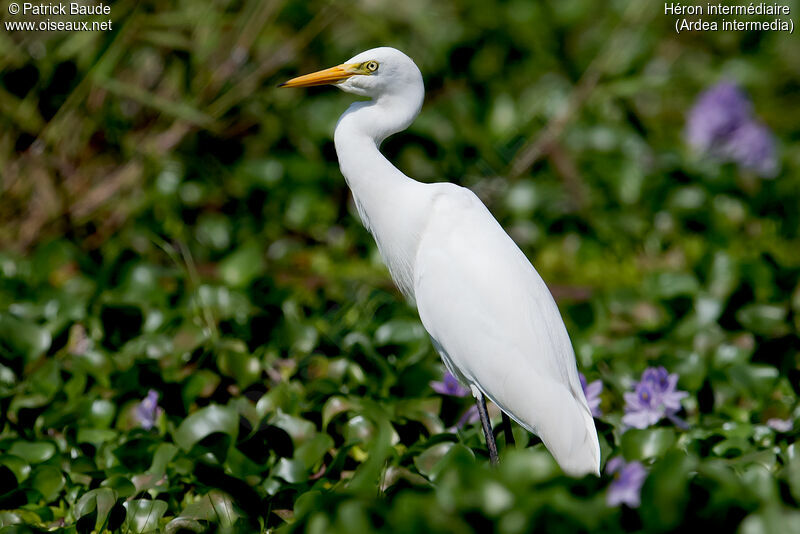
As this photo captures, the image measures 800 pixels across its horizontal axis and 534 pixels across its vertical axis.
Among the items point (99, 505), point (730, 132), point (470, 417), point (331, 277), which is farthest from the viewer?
point (730, 132)

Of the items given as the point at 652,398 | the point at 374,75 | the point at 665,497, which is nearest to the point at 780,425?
the point at 652,398

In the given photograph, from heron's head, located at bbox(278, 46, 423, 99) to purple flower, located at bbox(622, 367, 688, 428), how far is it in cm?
82

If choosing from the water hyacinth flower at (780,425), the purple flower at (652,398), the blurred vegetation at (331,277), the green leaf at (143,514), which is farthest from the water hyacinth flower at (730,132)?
the green leaf at (143,514)

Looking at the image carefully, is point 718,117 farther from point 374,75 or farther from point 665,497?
point 665,497

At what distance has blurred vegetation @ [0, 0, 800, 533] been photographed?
1782mm

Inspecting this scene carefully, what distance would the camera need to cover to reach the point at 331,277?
3.19m

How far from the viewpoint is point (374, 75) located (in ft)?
6.27

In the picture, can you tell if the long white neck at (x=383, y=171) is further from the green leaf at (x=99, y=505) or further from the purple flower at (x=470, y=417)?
the green leaf at (x=99, y=505)

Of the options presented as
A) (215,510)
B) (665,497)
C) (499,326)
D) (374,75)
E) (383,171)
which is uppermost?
(374,75)

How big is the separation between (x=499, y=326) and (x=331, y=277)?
1.42 m

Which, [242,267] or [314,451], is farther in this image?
[242,267]

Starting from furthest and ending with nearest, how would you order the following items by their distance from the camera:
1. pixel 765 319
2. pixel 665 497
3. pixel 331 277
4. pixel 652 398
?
1. pixel 331 277
2. pixel 765 319
3. pixel 652 398
4. pixel 665 497

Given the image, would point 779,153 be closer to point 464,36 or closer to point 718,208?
point 718,208

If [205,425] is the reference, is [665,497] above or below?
above
